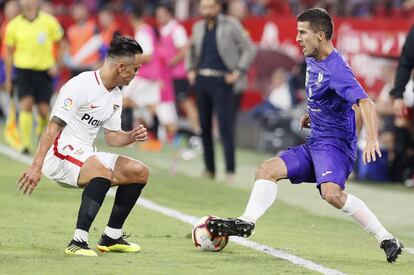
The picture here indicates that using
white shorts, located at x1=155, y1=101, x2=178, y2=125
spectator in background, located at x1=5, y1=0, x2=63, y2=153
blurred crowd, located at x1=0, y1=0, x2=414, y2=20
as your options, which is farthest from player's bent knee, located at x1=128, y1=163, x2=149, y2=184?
white shorts, located at x1=155, y1=101, x2=178, y2=125

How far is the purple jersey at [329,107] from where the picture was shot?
8.54m

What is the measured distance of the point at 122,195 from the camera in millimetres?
Result: 8594

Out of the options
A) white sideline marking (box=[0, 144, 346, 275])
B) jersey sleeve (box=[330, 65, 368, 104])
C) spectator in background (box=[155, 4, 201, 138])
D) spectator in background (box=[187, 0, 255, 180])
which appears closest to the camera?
Result: white sideline marking (box=[0, 144, 346, 275])

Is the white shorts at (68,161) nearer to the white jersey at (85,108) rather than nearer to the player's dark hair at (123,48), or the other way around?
the white jersey at (85,108)

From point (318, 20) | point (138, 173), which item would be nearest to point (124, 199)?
point (138, 173)

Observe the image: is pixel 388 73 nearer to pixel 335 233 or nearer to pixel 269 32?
pixel 269 32

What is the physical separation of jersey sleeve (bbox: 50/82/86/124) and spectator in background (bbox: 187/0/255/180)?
6.75 metres

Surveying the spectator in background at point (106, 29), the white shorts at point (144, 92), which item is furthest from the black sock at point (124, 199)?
the spectator in background at point (106, 29)

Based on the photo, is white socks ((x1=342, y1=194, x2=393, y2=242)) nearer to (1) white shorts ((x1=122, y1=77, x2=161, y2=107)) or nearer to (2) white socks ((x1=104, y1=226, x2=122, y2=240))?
(2) white socks ((x1=104, y1=226, x2=122, y2=240))

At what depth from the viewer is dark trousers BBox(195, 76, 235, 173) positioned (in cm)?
1520

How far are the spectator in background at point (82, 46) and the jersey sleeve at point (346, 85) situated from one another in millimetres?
16142

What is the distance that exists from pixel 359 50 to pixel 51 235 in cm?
983

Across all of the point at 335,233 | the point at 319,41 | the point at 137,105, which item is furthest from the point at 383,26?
the point at 319,41

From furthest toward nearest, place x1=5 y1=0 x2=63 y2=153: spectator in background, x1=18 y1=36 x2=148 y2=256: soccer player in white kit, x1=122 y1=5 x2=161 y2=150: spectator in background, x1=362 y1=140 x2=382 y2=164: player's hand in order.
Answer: x1=122 y1=5 x2=161 y2=150: spectator in background
x1=5 y1=0 x2=63 y2=153: spectator in background
x1=18 y1=36 x2=148 y2=256: soccer player in white kit
x1=362 y1=140 x2=382 y2=164: player's hand
